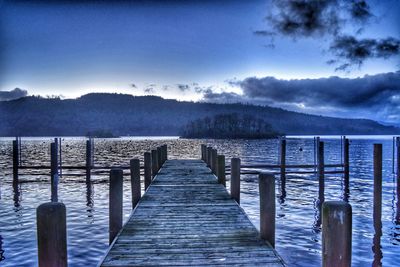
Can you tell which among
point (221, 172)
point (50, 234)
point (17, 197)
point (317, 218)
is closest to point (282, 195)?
point (317, 218)

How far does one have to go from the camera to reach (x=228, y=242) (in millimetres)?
7035

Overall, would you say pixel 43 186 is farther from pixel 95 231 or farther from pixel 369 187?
pixel 369 187

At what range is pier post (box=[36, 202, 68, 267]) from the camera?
4.32m

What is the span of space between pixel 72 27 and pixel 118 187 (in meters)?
20.1

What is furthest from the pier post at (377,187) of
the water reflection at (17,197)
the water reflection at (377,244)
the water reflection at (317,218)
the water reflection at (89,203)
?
the water reflection at (17,197)

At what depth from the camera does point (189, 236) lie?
294 inches

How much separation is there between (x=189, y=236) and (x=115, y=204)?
7.02ft

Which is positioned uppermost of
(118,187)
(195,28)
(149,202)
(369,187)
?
(195,28)

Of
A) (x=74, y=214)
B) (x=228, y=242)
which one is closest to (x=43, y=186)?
(x=74, y=214)

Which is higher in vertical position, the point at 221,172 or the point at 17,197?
the point at 221,172

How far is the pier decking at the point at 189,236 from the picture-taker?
20.0 feet

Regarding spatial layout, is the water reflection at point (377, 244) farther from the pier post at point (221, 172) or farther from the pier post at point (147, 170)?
the pier post at point (147, 170)

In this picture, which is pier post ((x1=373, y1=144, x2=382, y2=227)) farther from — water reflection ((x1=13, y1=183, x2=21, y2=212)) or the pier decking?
water reflection ((x1=13, y1=183, x2=21, y2=212))

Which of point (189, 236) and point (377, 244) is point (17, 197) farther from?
point (377, 244)
